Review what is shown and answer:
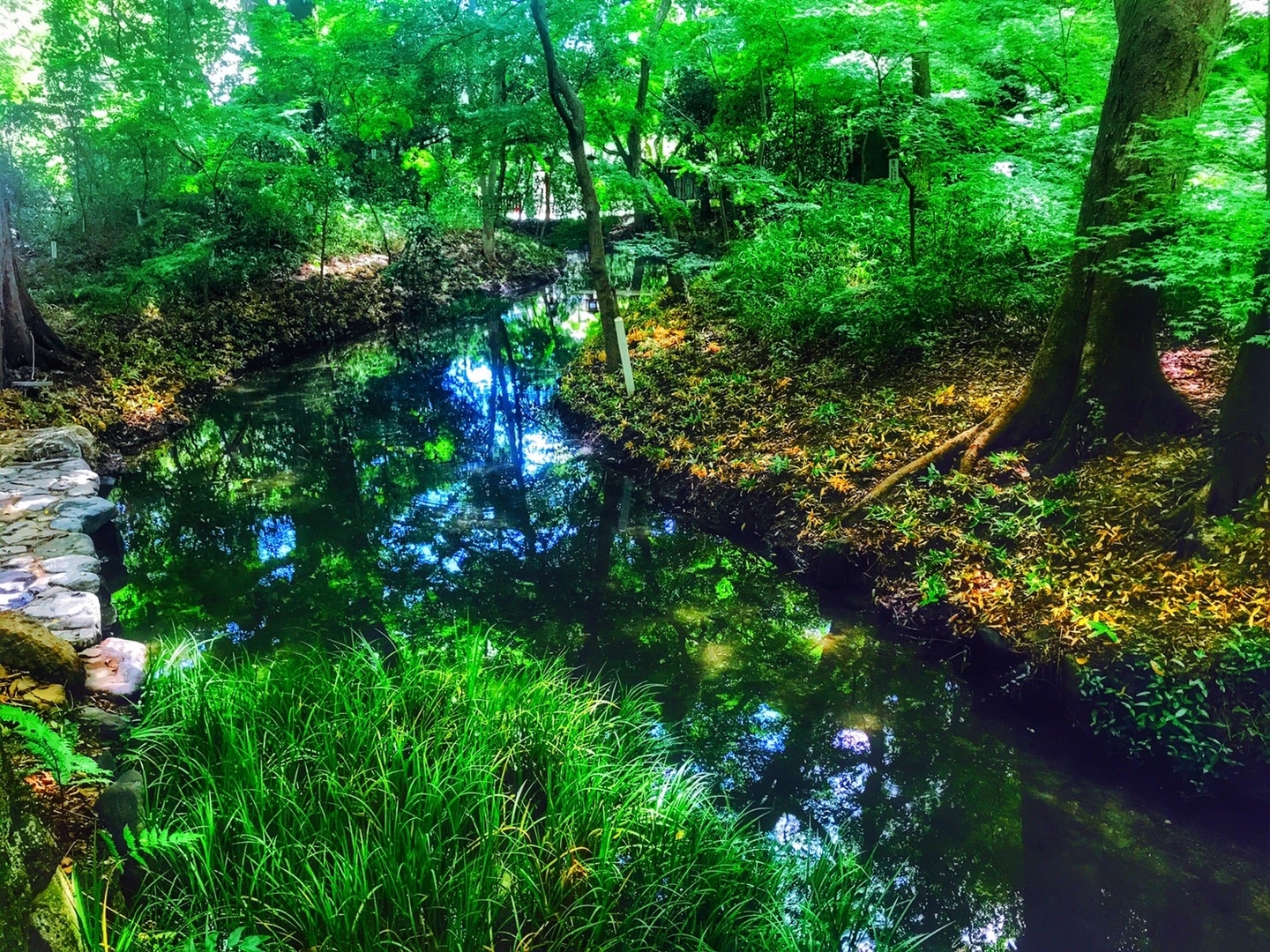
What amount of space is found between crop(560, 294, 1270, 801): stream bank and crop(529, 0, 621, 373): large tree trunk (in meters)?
2.22

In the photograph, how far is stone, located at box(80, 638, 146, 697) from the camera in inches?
145

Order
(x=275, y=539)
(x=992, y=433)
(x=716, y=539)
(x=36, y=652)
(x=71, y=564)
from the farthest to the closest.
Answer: (x=275, y=539) → (x=716, y=539) → (x=992, y=433) → (x=71, y=564) → (x=36, y=652)

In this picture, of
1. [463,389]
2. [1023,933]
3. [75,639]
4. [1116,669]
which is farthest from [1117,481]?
[463,389]

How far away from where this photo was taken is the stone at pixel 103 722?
3344mm

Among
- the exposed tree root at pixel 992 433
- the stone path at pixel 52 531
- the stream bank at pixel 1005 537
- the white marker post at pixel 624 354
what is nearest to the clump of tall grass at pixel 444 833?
the stone path at pixel 52 531

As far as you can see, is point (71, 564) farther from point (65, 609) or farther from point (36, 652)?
point (36, 652)

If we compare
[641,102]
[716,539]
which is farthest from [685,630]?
[641,102]

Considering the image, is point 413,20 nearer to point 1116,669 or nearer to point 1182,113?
point 1182,113

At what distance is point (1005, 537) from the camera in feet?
17.0

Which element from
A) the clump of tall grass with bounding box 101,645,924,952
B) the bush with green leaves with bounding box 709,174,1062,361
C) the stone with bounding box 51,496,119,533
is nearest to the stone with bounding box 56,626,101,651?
the clump of tall grass with bounding box 101,645,924,952

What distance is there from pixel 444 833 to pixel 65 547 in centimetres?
403

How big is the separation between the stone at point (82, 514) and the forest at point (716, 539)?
0.05m

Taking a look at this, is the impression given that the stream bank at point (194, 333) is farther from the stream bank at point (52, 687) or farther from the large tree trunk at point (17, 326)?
the stream bank at point (52, 687)

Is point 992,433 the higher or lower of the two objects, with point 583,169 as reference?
lower
